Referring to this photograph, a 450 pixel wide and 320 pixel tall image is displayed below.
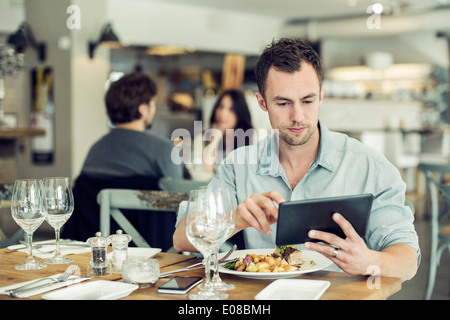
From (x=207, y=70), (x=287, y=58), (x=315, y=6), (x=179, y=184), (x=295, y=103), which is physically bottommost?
(x=179, y=184)

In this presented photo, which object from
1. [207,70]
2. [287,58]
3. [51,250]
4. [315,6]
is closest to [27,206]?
[51,250]

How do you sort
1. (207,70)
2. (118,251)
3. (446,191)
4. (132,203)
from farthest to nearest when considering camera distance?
(207,70), (446,191), (132,203), (118,251)

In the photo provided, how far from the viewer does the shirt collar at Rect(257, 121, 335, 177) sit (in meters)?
1.55

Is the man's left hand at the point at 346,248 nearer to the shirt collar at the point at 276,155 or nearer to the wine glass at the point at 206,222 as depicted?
the wine glass at the point at 206,222

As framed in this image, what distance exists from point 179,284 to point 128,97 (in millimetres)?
1909

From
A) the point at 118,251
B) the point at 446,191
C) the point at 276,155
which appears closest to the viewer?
the point at 118,251

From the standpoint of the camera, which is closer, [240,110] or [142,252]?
[142,252]

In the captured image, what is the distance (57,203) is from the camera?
4.59 ft

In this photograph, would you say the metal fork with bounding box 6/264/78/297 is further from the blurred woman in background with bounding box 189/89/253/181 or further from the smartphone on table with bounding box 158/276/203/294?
the blurred woman in background with bounding box 189/89/253/181

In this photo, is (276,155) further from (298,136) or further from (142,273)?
(142,273)

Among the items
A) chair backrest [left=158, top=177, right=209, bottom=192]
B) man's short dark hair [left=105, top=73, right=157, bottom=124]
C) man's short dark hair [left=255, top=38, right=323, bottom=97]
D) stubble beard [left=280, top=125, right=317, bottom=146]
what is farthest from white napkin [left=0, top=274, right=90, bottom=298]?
man's short dark hair [left=105, top=73, right=157, bottom=124]

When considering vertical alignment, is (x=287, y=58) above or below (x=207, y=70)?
below

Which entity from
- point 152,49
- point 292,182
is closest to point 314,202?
point 292,182

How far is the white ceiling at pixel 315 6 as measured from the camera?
24.3 feet
